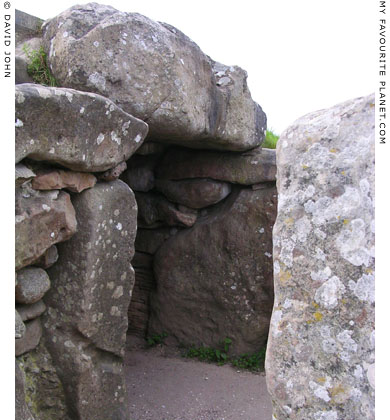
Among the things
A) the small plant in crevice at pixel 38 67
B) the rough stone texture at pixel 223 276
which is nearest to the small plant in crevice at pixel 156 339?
→ the rough stone texture at pixel 223 276

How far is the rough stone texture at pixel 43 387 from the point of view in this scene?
3.12 m

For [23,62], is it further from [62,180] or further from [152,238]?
[152,238]

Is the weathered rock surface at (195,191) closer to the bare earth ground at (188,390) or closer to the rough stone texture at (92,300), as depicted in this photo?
the bare earth ground at (188,390)

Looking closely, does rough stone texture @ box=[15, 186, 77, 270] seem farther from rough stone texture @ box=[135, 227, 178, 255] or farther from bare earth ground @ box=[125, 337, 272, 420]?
rough stone texture @ box=[135, 227, 178, 255]

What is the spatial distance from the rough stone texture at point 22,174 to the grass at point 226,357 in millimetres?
3421

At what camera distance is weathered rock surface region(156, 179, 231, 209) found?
17.4 ft

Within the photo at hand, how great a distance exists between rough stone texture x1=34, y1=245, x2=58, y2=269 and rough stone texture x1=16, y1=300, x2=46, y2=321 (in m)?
0.27

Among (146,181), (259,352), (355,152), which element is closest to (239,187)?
(146,181)

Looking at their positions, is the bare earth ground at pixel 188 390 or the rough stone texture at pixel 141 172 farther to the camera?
the rough stone texture at pixel 141 172

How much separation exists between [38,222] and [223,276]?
291cm

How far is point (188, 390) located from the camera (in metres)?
4.64

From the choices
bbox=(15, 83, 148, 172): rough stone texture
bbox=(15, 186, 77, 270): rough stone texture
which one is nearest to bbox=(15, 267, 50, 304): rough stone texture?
bbox=(15, 186, 77, 270): rough stone texture

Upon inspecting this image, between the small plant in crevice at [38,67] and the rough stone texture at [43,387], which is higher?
the small plant in crevice at [38,67]

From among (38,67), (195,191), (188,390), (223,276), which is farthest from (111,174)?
(188,390)
